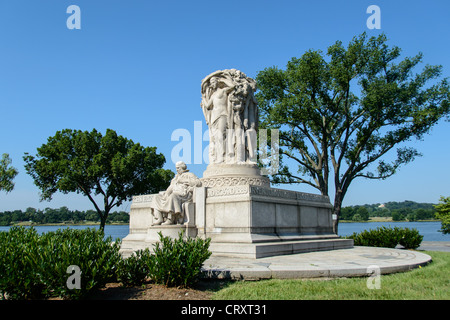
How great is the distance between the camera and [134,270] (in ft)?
20.4

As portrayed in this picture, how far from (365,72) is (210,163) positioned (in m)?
15.3

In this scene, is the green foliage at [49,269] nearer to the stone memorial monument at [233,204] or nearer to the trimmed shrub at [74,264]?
the trimmed shrub at [74,264]

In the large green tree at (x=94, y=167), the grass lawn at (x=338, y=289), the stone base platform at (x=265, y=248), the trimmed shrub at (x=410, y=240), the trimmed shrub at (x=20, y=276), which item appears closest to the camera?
the trimmed shrub at (x=20, y=276)

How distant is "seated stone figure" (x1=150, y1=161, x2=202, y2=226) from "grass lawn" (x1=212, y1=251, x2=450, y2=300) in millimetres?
4922

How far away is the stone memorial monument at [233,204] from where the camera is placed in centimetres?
1034

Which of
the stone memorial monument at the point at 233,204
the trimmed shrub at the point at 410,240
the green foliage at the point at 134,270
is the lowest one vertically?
the trimmed shrub at the point at 410,240

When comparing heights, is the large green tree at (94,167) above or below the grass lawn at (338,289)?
above

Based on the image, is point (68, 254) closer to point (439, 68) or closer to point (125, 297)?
point (125, 297)

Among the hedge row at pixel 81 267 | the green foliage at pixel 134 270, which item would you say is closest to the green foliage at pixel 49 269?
the hedge row at pixel 81 267

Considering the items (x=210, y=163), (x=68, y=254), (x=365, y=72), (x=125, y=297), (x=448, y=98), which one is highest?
(x=365, y=72)

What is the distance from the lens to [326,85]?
23906 millimetres

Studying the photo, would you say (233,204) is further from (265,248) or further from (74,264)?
(74,264)

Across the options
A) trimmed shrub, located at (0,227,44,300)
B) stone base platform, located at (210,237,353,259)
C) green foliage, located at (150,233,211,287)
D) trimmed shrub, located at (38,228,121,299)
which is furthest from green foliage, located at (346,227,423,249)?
trimmed shrub, located at (0,227,44,300)
